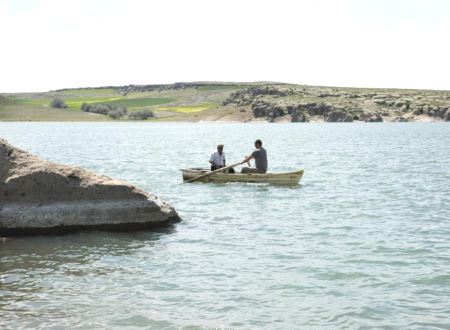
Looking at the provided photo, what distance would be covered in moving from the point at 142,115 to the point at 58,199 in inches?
7157

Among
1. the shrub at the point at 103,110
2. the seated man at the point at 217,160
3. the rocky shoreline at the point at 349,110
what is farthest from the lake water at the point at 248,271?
the shrub at the point at 103,110

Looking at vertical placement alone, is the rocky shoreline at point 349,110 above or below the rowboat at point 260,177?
above

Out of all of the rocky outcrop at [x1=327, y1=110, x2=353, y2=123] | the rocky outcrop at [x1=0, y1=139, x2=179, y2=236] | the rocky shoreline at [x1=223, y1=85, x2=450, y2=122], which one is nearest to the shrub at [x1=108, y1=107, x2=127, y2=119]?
the rocky shoreline at [x1=223, y1=85, x2=450, y2=122]

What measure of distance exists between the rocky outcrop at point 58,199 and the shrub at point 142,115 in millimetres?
179132

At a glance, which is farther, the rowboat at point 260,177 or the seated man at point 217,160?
the seated man at point 217,160

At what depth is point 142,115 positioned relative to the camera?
196 m

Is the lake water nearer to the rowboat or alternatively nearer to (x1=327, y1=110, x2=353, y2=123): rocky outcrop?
the rowboat

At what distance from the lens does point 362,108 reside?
17238cm

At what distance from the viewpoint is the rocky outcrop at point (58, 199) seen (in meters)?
15.9

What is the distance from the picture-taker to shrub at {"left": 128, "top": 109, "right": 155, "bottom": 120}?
194m

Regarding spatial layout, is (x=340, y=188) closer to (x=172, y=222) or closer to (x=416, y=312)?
(x=172, y=222)

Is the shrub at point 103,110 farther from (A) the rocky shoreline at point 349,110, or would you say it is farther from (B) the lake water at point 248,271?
(B) the lake water at point 248,271

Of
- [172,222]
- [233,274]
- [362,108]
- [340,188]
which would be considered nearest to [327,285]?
[233,274]

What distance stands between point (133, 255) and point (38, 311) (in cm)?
410
